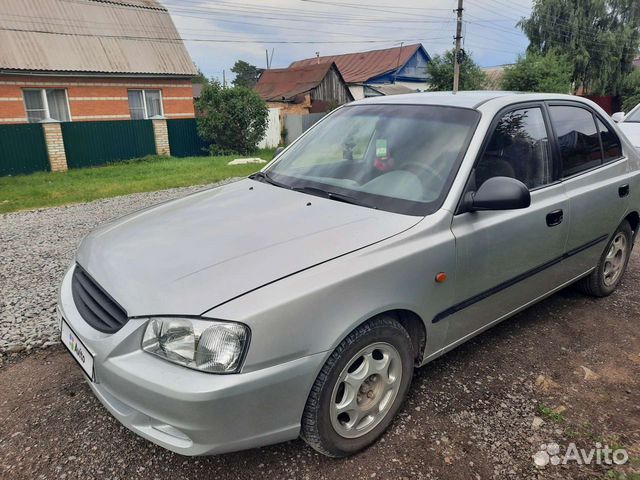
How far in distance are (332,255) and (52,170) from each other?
15.0 meters

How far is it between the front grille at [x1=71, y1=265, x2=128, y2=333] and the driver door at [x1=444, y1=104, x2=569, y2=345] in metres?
1.59

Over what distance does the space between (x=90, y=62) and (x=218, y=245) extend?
746 inches

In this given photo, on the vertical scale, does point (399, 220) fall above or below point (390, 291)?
above

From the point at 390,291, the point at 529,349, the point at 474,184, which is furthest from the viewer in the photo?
the point at 529,349

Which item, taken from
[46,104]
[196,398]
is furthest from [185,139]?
[196,398]

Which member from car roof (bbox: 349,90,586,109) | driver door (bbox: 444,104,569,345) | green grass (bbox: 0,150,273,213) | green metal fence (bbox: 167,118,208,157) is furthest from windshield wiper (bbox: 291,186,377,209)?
green metal fence (bbox: 167,118,208,157)

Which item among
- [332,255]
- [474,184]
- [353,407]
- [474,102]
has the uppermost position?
[474,102]

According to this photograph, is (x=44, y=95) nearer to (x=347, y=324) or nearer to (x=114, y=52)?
(x=114, y=52)

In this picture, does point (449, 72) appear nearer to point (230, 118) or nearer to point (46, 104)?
point (230, 118)

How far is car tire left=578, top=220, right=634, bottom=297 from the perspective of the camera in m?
4.03

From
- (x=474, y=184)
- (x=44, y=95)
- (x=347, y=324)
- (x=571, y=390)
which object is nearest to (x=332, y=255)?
(x=347, y=324)

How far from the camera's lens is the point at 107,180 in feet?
40.9

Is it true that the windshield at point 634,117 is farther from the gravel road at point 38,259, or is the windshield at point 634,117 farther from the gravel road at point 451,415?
the gravel road at point 38,259

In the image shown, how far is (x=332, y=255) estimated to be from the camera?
2160 millimetres
